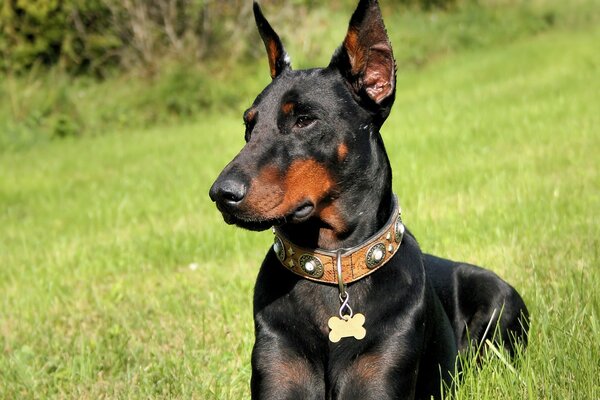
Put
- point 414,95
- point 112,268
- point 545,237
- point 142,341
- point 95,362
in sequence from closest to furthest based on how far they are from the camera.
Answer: point 95,362
point 142,341
point 545,237
point 112,268
point 414,95

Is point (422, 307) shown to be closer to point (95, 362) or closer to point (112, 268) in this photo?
point (95, 362)

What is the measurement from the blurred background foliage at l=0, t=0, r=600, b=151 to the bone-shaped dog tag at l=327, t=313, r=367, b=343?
11458mm

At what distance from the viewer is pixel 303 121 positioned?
321cm

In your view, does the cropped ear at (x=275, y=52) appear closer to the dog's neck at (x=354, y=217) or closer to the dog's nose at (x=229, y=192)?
the dog's neck at (x=354, y=217)

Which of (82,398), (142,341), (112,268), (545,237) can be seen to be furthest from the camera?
(112,268)

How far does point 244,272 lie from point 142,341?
1.12 metres

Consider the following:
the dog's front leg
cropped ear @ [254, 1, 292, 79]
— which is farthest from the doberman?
cropped ear @ [254, 1, 292, 79]

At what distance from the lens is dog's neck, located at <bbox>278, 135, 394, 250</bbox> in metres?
3.27

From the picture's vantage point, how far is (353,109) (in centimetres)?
331

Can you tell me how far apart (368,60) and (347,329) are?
3.50ft

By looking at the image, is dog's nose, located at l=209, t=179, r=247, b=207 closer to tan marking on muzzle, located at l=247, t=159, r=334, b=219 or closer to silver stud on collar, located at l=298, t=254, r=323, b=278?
tan marking on muzzle, located at l=247, t=159, r=334, b=219

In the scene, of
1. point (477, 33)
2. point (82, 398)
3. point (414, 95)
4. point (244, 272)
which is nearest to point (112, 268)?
point (244, 272)

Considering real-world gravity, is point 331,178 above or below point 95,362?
above

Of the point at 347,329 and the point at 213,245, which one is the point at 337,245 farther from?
the point at 213,245
